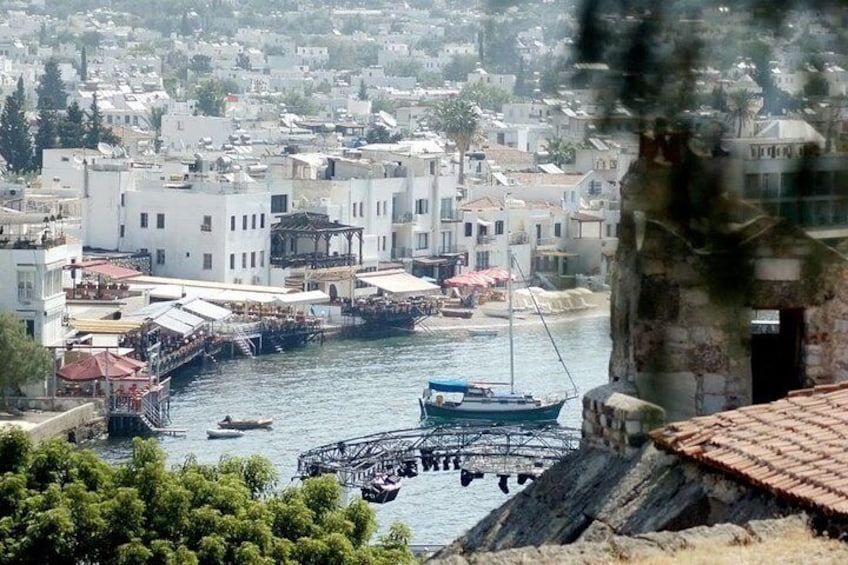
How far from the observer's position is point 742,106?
2688 mm

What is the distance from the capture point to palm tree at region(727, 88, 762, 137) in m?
2.66

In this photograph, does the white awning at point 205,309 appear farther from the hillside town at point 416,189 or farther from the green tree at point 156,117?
the green tree at point 156,117

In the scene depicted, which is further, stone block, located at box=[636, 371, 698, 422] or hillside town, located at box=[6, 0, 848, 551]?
stone block, located at box=[636, 371, 698, 422]


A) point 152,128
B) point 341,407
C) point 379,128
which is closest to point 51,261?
point 341,407

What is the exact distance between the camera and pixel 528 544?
577 cm

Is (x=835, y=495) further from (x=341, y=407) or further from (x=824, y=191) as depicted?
(x=341, y=407)

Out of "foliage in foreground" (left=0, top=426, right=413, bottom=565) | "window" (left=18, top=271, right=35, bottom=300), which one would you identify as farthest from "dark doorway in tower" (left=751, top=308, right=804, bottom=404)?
"window" (left=18, top=271, right=35, bottom=300)

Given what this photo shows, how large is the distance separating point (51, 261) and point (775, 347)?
139 feet

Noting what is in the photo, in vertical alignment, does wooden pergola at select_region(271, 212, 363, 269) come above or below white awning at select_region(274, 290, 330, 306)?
above

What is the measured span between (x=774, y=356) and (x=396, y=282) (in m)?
55.4

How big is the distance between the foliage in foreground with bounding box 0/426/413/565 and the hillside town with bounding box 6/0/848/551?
365 cm

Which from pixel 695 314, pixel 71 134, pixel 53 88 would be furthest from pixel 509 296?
pixel 53 88

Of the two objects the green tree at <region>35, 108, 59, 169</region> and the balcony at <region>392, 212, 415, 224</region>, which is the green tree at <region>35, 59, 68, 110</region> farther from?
the balcony at <region>392, 212, 415, 224</region>

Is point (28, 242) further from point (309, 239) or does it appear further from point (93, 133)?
point (93, 133)
